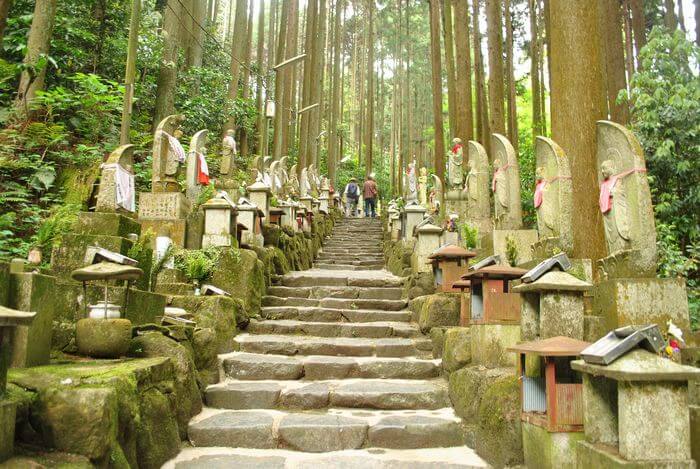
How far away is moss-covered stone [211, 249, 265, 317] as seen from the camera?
7969 mm

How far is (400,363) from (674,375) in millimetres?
3817

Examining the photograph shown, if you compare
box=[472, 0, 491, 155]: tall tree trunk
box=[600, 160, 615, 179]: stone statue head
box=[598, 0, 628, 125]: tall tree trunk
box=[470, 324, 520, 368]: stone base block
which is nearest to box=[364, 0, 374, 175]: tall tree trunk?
box=[472, 0, 491, 155]: tall tree trunk

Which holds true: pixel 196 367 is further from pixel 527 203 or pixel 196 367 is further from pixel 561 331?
pixel 527 203

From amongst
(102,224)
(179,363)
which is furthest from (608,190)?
(102,224)

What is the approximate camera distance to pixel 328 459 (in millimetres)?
4492

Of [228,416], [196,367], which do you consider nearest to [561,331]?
[228,416]

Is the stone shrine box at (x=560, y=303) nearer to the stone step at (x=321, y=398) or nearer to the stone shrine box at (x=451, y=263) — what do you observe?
the stone step at (x=321, y=398)

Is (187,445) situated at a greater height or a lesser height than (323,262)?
lesser

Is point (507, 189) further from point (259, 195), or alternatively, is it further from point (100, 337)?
point (100, 337)

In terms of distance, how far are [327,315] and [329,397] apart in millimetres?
2754

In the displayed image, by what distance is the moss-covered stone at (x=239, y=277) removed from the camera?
7969mm

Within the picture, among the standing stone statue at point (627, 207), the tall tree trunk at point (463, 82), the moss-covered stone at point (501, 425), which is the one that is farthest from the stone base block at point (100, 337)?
the tall tree trunk at point (463, 82)

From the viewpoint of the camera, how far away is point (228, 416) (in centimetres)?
520

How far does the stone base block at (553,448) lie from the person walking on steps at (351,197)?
2058 cm
